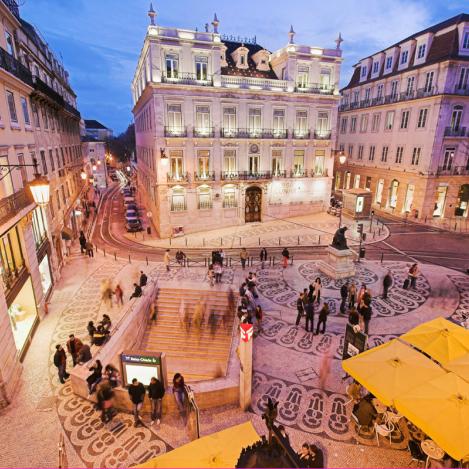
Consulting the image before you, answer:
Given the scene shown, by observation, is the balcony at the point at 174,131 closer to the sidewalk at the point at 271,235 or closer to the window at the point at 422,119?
the sidewalk at the point at 271,235

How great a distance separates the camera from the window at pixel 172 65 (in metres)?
26.1

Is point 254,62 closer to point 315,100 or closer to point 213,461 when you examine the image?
point 315,100

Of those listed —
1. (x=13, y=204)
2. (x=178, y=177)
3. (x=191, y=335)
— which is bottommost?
(x=191, y=335)

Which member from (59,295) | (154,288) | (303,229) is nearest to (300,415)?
(154,288)

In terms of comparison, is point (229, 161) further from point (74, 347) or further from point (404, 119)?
point (74, 347)

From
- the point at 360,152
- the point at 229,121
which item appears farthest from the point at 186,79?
the point at 360,152

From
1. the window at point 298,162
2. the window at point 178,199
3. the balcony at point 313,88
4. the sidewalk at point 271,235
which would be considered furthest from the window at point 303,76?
the window at point 178,199

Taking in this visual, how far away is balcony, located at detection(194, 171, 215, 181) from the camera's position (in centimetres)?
→ 2880

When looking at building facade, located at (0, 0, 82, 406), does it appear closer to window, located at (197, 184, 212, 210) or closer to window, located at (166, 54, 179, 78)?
window, located at (166, 54, 179, 78)

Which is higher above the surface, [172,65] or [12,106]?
[172,65]

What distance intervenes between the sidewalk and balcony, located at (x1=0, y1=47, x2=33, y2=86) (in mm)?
14177

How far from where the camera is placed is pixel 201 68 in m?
27.2

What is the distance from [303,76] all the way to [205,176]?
13749 mm

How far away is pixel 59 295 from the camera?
696 inches
